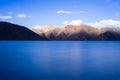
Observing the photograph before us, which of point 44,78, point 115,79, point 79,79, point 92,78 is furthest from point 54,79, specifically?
point 115,79

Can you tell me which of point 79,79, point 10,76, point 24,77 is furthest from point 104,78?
point 10,76

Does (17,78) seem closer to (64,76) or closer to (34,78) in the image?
(34,78)

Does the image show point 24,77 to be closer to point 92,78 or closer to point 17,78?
point 17,78

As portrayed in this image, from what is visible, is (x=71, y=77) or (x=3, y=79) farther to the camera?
(x=71, y=77)

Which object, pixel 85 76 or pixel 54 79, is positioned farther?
pixel 85 76

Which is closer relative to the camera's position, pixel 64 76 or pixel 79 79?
pixel 79 79

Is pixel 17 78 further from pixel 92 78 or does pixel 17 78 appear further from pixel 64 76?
pixel 92 78

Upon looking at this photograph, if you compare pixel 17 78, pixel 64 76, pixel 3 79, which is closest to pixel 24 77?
pixel 17 78
